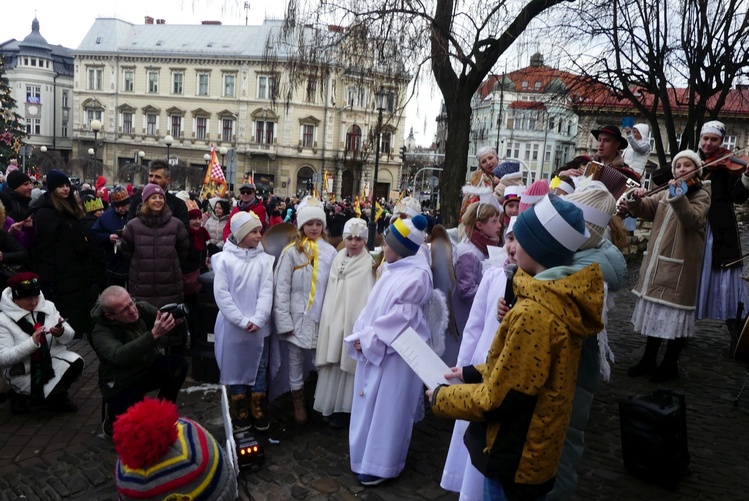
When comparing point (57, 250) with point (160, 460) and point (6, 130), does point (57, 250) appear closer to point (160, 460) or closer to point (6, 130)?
point (160, 460)

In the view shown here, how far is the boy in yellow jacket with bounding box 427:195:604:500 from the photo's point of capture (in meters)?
2.11

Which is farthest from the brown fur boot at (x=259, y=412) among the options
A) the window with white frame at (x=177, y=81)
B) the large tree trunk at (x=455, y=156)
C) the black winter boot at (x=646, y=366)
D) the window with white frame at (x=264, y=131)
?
the window with white frame at (x=177, y=81)

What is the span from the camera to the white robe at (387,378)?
156 inches

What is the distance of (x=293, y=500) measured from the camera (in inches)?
150

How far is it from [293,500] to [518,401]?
230cm

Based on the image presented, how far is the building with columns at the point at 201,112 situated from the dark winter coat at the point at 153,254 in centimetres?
4773

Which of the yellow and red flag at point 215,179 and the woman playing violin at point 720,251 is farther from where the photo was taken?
the yellow and red flag at point 215,179

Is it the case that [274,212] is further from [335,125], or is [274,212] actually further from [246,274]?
[335,125]

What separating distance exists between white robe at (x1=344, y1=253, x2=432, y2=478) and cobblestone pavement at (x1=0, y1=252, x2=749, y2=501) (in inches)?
9.1

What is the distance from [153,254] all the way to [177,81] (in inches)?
2242

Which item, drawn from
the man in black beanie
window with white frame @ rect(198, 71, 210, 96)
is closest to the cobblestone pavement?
the man in black beanie

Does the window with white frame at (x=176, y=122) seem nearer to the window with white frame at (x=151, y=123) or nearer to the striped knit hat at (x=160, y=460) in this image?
the window with white frame at (x=151, y=123)

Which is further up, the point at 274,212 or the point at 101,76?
the point at 101,76

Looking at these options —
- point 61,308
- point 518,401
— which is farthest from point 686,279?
point 61,308
